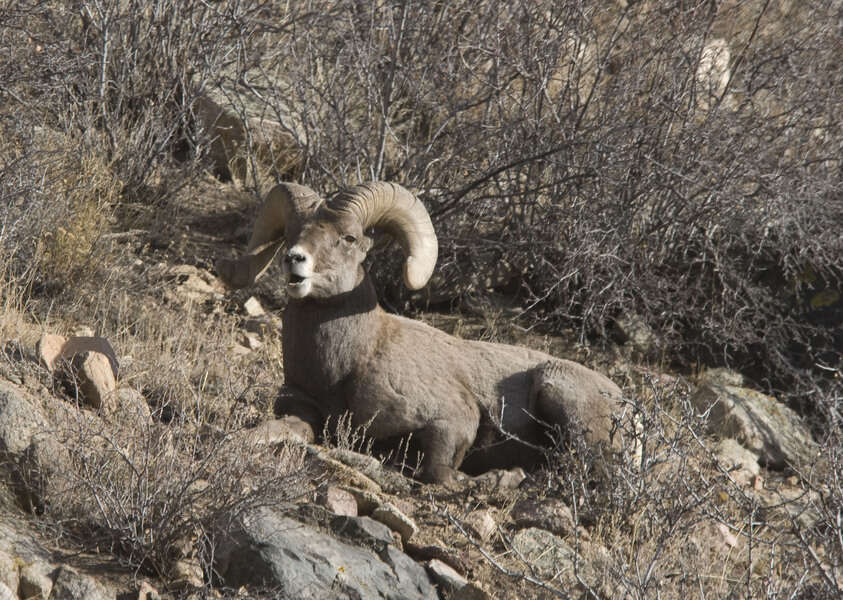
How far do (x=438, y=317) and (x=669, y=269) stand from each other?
235 cm

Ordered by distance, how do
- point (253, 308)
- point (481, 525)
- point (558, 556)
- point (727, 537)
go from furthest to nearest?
point (253, 308), point (727, 537), point (481, 525), point (558, 556)

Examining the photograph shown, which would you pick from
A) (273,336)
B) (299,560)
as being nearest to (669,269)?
(273,336)

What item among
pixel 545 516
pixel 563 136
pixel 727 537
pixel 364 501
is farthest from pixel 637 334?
pixel 364 501

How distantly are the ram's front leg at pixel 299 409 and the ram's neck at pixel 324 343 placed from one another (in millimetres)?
58

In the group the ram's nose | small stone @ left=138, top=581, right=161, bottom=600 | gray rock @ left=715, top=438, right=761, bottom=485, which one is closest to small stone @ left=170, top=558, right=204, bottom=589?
small stone @ left=138, top=581, right=161, bottom=600

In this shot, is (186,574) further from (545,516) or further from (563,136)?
(563,136)

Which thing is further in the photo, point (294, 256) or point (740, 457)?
point (740, 457)

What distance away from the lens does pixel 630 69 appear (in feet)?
32.8

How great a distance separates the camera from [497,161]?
32.0 feet

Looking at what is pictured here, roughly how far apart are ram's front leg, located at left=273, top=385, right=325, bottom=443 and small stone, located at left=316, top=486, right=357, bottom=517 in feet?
3.64

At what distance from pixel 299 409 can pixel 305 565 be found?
213 centimetres

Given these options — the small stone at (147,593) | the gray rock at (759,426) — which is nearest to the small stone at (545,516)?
the small stone at (147,593)

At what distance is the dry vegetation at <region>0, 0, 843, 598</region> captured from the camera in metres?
9.08

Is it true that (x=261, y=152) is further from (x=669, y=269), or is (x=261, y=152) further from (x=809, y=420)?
(x=809, y=420)
